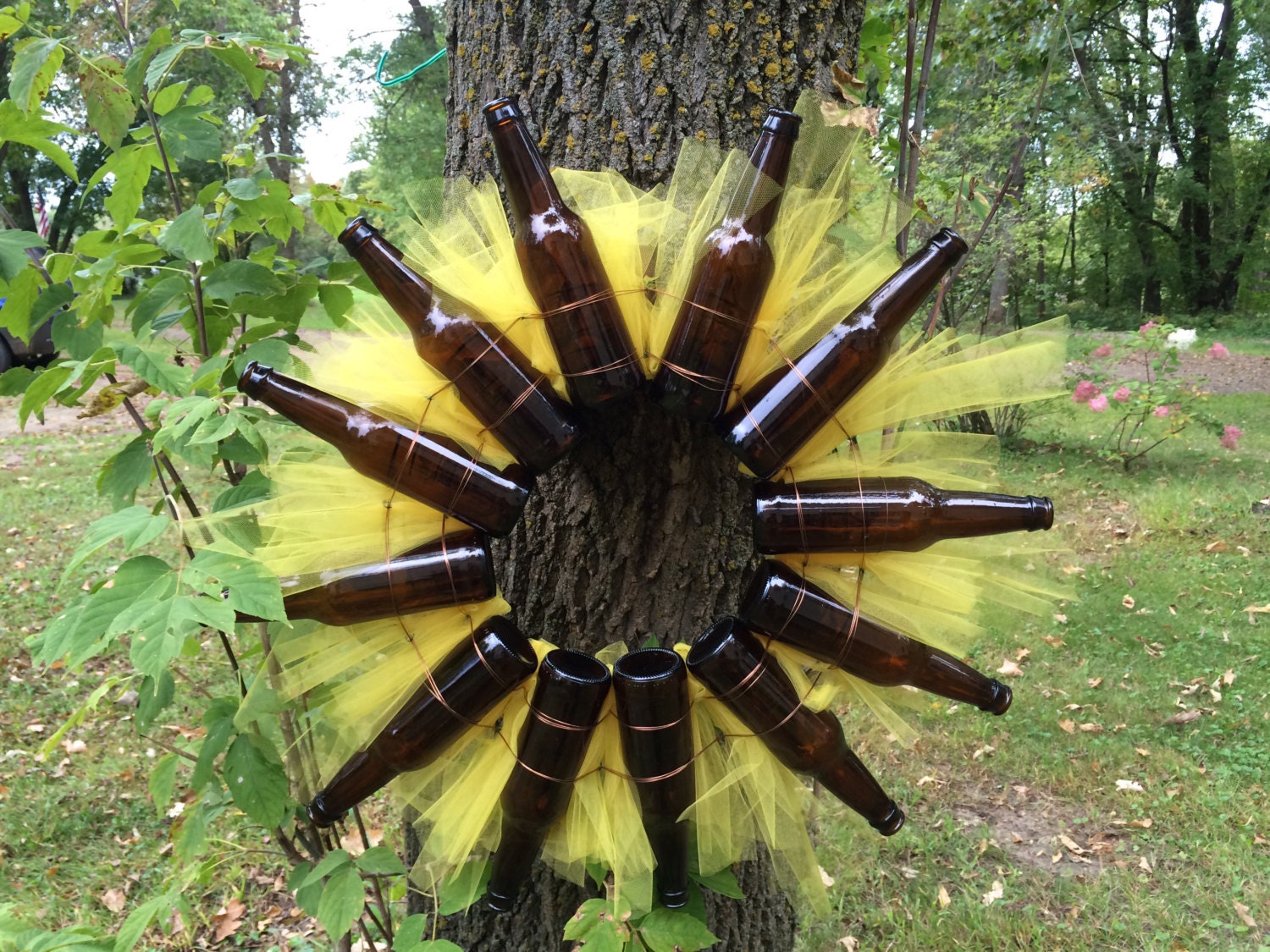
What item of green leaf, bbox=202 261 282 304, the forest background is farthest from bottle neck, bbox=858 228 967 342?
green leaf, bbox=202 261 282 304

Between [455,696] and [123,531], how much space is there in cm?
47

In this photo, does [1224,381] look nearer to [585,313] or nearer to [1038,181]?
[1038,181]

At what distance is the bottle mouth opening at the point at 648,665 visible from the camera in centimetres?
105

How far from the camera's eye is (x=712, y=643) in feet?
3.62

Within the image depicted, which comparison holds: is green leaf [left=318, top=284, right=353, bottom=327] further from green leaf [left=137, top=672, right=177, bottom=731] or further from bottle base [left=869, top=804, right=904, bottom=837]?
bottle base [left=869, top=804, right=904, bottom=837]

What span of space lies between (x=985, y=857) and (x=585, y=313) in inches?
106

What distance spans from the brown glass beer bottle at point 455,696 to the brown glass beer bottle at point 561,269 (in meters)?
0.37

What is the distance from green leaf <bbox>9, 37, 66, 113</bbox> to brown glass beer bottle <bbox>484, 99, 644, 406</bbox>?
640 mm

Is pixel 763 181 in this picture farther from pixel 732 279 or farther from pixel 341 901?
pixel 341 901

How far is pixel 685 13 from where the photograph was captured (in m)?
1.18

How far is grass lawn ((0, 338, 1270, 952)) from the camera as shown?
2.44 m

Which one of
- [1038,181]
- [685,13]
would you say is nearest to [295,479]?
[685,13]

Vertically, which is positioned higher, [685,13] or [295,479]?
[685,13]

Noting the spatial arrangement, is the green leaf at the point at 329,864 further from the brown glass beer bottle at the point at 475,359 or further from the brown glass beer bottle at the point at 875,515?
the brown glass beer bottle at the point at 875,515
